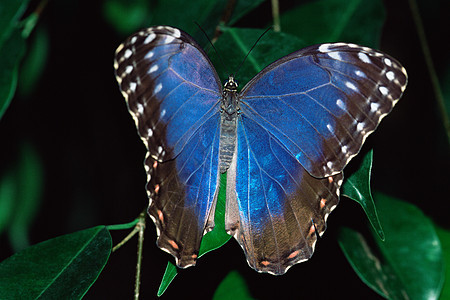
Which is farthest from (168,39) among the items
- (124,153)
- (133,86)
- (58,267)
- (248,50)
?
(124,153)

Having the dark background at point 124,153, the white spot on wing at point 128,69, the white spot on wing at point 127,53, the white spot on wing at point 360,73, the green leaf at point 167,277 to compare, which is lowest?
the dark background at point 124,153

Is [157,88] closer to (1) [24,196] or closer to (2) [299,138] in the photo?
(2) [299,138]

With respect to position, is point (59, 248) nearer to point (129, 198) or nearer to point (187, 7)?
point (187, 7)

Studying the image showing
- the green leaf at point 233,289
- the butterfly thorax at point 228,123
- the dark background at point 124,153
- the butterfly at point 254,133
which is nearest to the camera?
the butterfly at point 254,133

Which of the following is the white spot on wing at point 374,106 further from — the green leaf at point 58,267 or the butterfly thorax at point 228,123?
the green leaf at point 58,267

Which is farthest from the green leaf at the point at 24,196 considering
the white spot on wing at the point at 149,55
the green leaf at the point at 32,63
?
the white spot on wing at the point at 149,55

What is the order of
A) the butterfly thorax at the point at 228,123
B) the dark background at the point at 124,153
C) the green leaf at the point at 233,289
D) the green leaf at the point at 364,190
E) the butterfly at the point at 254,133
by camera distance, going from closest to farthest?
the green leaf at the point at 364,190, the butterfly at the point at 254,133, the butterfly thorax at the point at 228,123, the green leaf at the point at 233,289, the dark background at the point at 124,153

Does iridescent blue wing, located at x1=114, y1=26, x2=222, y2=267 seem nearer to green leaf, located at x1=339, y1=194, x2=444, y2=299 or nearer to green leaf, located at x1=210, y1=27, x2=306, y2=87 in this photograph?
green leaf, located at x1=210, y1=27, x2=306, y2=87
